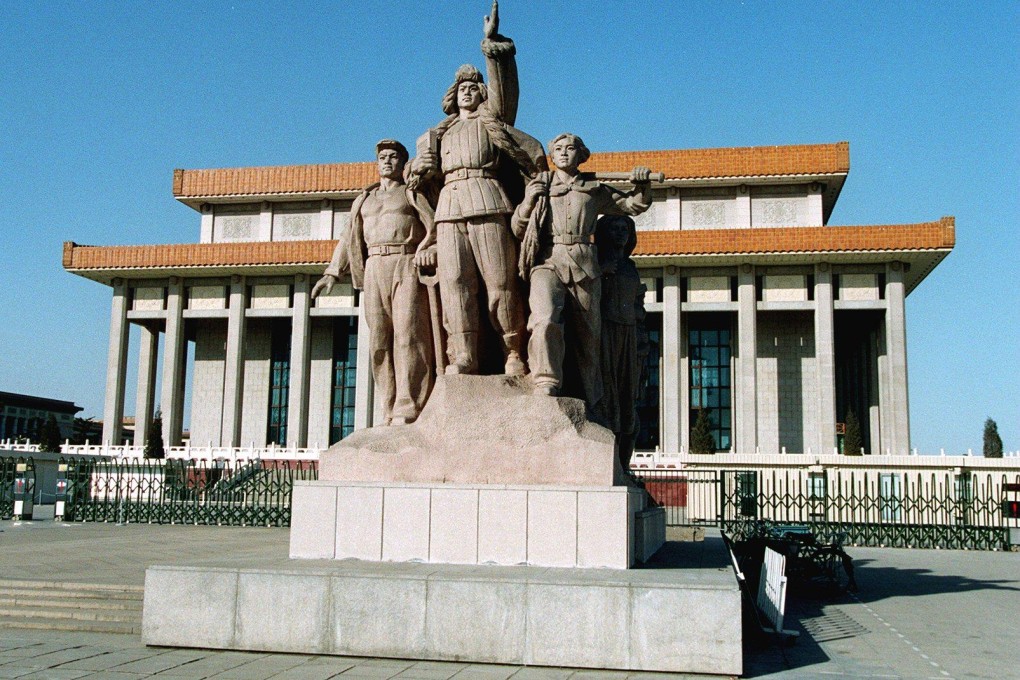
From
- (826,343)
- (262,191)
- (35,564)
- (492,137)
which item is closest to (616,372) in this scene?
(492,137)

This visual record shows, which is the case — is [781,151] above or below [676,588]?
above

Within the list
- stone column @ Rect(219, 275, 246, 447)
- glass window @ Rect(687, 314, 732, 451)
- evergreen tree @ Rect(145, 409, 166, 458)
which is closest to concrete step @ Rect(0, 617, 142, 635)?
evergreen tree @ Rect(145, 409, 166, 458)

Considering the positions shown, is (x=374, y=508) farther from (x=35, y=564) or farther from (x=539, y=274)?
(x=35, y=564)

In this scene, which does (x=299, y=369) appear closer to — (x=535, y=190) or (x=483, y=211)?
(x=483, y=211)

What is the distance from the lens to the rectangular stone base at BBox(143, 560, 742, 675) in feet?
18.0

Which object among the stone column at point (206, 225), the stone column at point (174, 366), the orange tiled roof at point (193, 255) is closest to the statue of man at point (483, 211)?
the orange tiled roof at point (193, 255)

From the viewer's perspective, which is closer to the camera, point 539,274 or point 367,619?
point 367,619

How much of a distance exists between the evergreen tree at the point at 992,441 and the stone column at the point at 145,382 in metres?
38.4

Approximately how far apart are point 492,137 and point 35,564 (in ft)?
21.4

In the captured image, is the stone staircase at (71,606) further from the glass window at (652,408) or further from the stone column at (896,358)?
the glass window at (652,408)

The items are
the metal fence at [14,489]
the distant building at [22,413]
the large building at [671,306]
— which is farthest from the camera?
the distant building at [22,413]

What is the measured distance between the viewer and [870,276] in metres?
41.0

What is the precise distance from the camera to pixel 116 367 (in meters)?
45.9

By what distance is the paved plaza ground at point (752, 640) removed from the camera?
550 cm
